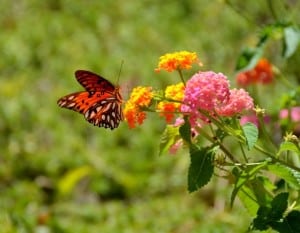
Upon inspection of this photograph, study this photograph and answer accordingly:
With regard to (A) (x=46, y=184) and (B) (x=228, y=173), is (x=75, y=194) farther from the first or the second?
(B) (x=228, y=173)

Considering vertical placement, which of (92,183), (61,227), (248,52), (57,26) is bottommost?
(61,227)

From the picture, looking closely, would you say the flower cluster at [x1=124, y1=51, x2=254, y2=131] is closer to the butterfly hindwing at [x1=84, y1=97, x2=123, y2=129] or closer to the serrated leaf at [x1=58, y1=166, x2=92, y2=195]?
the butterfly hindwing at [x1=84, y1=97, x2=123, y2=129]

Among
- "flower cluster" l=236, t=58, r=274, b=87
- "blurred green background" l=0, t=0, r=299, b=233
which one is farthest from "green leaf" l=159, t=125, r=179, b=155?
"blurred green background" l=0, t=0, r=299, b=233

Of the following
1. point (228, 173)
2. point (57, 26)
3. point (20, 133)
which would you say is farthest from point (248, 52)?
point (57, 26)

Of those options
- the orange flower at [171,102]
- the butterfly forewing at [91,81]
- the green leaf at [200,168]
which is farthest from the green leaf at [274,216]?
the butterfly forewing at [91,81]

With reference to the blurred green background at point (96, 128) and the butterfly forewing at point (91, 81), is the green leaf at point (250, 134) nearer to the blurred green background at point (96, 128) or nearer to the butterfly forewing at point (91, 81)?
the butterfly forewing at point (91, 81)

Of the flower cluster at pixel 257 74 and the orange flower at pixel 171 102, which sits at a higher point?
the flower cluster at pixel 257 74

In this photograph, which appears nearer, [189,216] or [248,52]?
[248,52]
